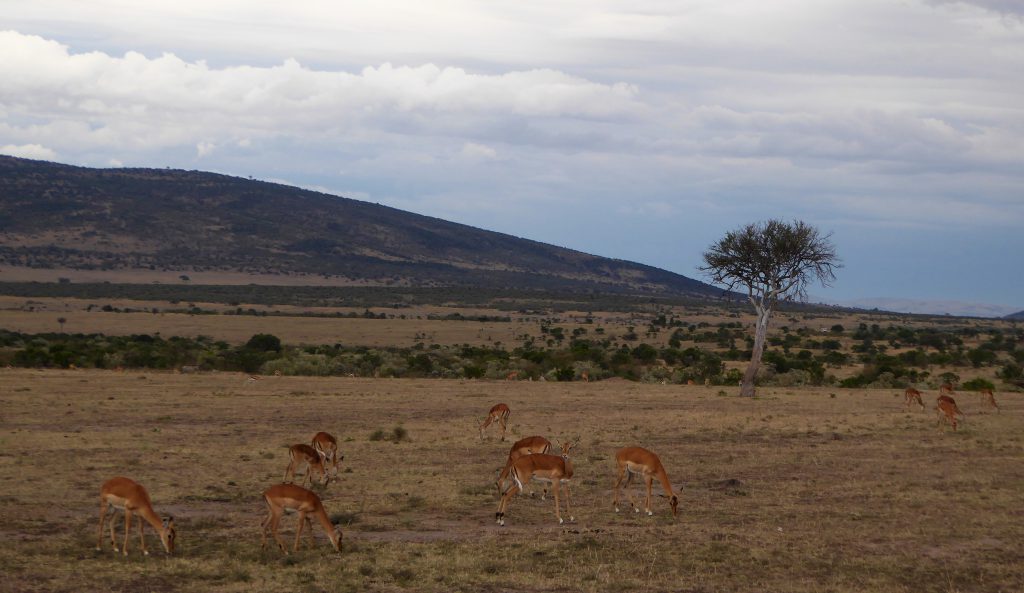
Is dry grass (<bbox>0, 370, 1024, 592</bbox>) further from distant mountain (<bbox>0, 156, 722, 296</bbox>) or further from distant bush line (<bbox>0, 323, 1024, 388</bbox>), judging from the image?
distant mountain (<bbox>0, 156, 722, 296</bbox>)

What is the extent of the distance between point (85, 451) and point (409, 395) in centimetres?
1459

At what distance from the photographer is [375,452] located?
→ 2141cm

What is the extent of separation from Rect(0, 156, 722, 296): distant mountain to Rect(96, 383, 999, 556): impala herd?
401 feet

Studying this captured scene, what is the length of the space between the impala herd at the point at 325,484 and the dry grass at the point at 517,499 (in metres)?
0.28

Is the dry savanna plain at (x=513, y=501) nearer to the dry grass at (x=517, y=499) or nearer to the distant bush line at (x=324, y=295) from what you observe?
the dry grass at (x=517, y=499)

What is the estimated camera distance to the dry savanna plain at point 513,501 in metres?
12.0

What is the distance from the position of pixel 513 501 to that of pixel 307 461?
128 inches

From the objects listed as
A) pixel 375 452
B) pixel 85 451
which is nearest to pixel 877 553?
pixel 375 452

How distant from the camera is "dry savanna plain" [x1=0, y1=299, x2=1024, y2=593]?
472 inches

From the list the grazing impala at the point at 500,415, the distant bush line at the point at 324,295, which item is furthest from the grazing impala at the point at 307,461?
the distant bush line at the point at 324,295

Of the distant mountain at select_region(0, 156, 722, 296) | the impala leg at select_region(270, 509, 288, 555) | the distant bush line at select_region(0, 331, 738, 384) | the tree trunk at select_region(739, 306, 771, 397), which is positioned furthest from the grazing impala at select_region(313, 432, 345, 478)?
the distant mountain at select_region(0, 156, 722, 296)

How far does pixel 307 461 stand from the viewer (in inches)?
667

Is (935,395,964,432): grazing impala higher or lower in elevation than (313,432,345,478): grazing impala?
higher

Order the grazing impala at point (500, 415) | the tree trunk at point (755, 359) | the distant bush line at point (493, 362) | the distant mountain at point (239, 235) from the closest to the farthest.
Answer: the grazing impala at point (500, 415)
the tree trunk at point (755, 359)
the distant bush line at point (493, 362)
the distant mountain at point (239, 235)
